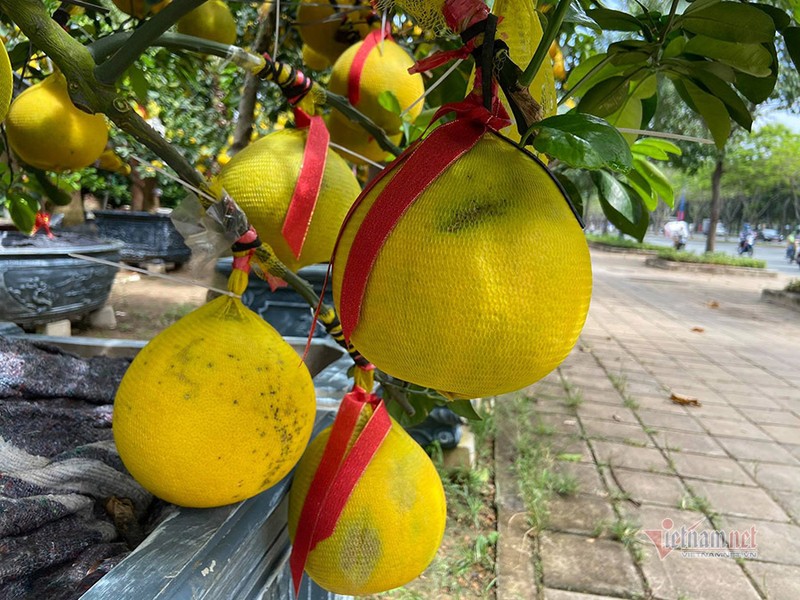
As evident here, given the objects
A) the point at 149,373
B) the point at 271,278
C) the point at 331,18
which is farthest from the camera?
the point at 331,18

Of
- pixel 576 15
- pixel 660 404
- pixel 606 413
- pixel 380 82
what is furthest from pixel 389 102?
pixel 660 404

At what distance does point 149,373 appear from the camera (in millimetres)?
694

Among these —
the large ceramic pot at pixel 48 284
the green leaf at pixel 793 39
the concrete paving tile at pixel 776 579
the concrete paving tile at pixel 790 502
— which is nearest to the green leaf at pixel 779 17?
the green leaf at pixel 793 39

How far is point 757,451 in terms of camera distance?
306cm

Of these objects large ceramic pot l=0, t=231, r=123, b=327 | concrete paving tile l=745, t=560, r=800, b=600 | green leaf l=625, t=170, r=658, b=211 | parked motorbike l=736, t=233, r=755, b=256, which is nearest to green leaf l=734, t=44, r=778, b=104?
green leaf l=625, t=170, r=658, b=211

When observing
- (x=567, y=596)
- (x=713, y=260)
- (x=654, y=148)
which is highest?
(x=654, y=148)

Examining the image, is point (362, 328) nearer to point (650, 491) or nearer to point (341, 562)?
point (341, 562)

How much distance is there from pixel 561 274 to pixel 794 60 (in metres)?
0.40

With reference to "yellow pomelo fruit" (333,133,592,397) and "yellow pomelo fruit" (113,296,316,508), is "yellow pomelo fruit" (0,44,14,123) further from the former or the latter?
"yellow pomelo fruit" (113,296,316,508)

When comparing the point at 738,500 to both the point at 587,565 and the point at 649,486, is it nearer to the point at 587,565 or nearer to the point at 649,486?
the point at 649,486

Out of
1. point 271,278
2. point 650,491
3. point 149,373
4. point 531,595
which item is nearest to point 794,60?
point 271,278

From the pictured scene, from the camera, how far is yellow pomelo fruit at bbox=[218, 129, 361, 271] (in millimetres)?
778

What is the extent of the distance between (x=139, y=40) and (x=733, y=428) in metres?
3.66

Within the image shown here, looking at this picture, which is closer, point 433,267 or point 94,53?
point 433,267
